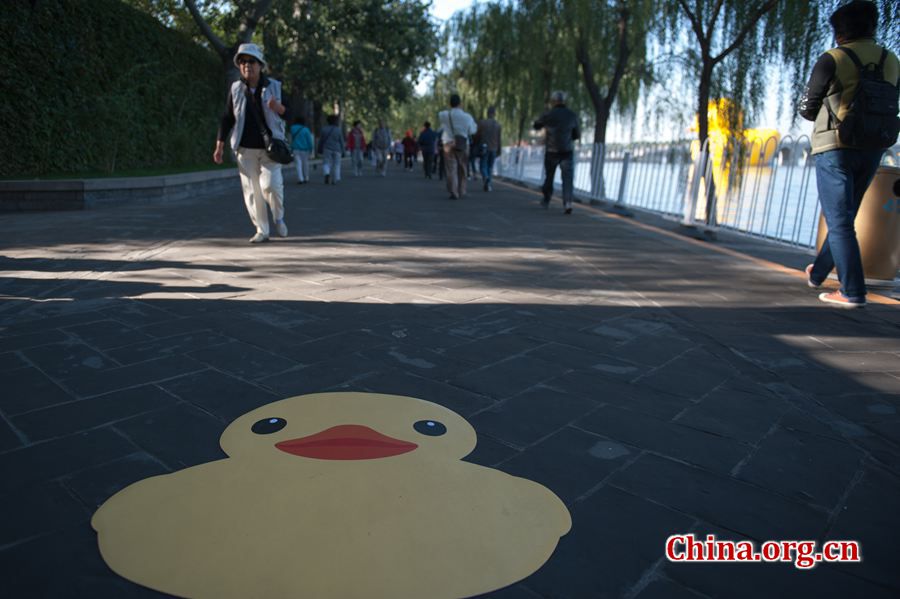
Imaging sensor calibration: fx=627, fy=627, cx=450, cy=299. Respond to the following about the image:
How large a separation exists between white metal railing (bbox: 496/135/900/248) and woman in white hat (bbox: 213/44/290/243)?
5.67 meters

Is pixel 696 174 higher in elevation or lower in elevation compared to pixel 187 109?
lower

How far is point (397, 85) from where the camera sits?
1040 inches

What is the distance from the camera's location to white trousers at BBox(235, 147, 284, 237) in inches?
252

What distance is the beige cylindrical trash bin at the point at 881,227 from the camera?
16.8ft

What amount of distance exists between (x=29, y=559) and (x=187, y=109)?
15004 millimetres

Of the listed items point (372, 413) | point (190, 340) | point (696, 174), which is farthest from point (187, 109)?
point (372, 413)

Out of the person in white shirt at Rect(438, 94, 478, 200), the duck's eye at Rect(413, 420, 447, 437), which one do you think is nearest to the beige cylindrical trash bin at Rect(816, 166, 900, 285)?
the duck's eye at Rect(413, 420, 447, 437)

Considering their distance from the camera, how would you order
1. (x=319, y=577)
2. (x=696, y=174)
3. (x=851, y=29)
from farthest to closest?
(x=696, y=174), (x=851, y=29), (x=319, y=577)

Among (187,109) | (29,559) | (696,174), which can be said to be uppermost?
(187,109)

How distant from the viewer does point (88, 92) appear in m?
11.2

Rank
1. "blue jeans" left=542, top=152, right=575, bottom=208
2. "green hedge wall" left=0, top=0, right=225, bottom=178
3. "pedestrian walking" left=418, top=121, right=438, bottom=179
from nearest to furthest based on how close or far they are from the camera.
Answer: "green hedge wall" left=0, top=0, right=225, bottom=178, "blue jeans" left=542, top=152, right=575, bottom=208, "pedestrian walking" left=418, top=121, right=438, bottom=179

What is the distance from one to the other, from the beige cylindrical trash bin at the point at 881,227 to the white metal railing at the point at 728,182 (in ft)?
3.77

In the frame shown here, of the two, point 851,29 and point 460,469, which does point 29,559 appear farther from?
point 851,29

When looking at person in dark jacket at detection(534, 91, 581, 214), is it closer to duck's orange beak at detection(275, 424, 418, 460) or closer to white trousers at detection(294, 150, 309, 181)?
white trousers at detection(294, 150, 309, 181)
